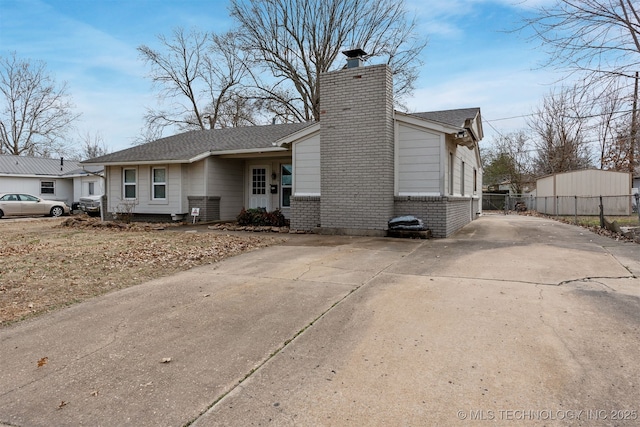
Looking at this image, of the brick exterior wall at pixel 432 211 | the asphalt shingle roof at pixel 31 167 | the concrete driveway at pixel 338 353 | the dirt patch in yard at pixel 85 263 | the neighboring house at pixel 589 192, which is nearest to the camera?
the concrete driveway at pixel 338 353

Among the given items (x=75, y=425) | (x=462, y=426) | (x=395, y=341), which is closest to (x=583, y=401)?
(x=462, y=426)

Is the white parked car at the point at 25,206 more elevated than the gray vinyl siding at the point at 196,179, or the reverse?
the gray vinyl siding at the point at 196,179

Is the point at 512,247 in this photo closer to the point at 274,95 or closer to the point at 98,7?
the point at 98,7

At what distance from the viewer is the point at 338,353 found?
9.88 feet

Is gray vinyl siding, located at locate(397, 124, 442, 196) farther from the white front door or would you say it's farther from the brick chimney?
the white front door

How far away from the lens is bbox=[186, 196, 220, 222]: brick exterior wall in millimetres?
14633

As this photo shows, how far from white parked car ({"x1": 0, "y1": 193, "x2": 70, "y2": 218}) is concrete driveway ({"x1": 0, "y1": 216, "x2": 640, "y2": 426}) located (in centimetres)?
2128

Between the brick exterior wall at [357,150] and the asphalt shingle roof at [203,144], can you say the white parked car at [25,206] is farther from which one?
the brick exterior wall at [357,150]

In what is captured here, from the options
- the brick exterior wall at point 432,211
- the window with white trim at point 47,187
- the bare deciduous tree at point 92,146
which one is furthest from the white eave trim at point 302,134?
the bare deciduous tree at point 92,146

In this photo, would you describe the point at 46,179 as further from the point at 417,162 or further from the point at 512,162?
the point at 512,162

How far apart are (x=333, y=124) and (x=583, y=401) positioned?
9.10 metres

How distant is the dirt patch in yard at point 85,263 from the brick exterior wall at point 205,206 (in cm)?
402

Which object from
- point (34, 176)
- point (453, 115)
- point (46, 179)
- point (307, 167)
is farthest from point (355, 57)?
point (46, 179)

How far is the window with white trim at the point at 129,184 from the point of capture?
51.8ft
